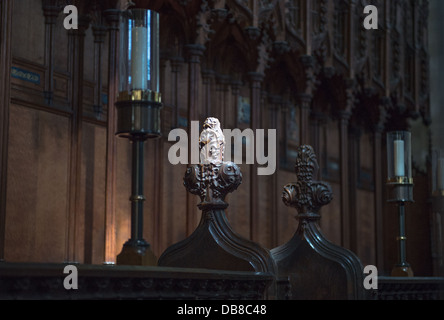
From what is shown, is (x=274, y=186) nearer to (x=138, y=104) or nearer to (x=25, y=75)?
(x=25, y=75)

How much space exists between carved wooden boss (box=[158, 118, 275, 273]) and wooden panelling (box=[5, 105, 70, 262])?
480cm

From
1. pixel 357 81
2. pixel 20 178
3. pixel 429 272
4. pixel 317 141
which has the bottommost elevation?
pixel 429 272

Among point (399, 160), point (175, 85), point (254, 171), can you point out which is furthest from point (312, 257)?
point (175, 85)

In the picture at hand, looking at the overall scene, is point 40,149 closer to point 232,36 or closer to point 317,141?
point 232,36

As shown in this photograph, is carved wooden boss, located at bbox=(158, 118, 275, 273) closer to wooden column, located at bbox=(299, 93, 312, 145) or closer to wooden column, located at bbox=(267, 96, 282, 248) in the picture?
wooden column, located at bbox=(267, 96, 282, 248)

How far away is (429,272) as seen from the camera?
57.9 ft

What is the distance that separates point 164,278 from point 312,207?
7.33 ft

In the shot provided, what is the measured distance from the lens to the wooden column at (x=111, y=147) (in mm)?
9000

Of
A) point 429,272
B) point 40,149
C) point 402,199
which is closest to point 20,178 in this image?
point 40,149

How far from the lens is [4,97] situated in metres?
7.48

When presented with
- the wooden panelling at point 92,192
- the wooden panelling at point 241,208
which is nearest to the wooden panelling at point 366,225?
the wooden panelling at point 241,208

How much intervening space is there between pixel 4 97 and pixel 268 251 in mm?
3656

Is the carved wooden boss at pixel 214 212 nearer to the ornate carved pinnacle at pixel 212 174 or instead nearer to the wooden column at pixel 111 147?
the ornate carved pinnacle at pixel 212 174

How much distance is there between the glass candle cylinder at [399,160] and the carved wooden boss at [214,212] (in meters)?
4.14
